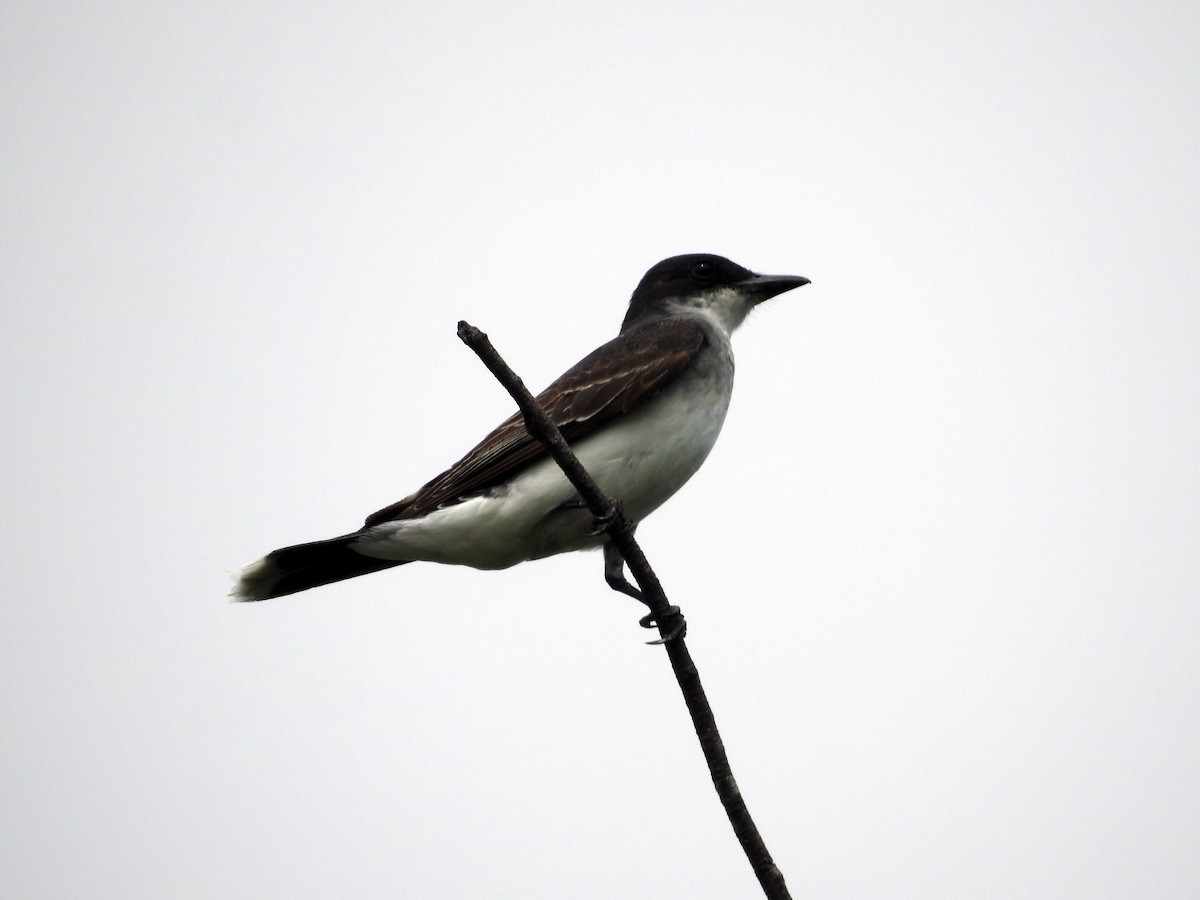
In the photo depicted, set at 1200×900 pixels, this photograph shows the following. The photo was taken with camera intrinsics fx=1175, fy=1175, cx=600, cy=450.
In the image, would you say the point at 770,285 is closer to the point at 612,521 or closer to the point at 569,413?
the point at 569,413

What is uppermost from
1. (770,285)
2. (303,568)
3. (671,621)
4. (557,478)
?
(770,285)

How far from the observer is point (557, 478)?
247 inches

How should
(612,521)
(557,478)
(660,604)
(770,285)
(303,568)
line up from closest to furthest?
1. (612,521)
2. (660,604)
3. (557,478)
4. (303,568)
5. (770,285)

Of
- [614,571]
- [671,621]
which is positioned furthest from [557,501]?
[671,621]

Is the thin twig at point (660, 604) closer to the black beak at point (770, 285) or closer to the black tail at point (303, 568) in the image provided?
the black tail at point (303, 568)

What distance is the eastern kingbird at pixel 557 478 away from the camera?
6.38 metres

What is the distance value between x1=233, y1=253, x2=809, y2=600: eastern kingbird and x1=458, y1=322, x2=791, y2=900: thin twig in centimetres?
122

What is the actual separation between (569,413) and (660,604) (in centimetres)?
170

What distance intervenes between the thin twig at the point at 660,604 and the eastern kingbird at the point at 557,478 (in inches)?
48.0

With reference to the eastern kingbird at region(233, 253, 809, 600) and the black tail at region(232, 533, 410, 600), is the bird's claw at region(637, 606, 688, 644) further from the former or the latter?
the black tail at region(232, 533, 410, 600)

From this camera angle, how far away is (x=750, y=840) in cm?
415

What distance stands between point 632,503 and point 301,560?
76.2 inches

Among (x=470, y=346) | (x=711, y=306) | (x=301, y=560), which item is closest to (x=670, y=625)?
(x=470, y=346)

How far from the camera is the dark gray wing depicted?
6449 mm
